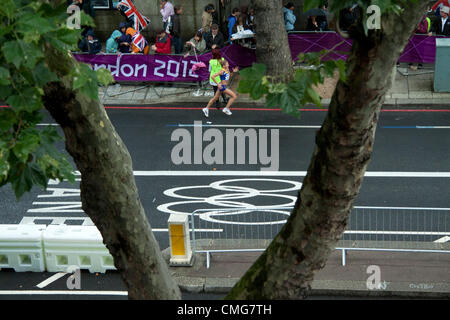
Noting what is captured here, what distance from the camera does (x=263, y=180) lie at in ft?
44.3

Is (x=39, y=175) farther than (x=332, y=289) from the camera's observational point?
No

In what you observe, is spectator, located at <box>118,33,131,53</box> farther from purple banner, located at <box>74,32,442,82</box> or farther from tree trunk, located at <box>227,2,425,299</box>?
tree trunk, located at <box>227,2,425,299</box>

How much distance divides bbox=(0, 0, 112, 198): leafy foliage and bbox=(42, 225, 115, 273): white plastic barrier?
5.72 m

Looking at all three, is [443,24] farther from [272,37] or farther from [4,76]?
[4,76]

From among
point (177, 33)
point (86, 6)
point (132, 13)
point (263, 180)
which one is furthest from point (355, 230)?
point (86, 6)

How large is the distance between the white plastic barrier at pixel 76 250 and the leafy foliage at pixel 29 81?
5.72 m

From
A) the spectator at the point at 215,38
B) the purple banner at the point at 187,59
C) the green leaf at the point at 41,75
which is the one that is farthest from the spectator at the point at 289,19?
the green leaf at the point at 41,75

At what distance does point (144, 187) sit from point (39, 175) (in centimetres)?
863

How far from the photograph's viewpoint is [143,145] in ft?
50.6

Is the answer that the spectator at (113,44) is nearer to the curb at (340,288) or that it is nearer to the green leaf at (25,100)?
the curb at (340,288)

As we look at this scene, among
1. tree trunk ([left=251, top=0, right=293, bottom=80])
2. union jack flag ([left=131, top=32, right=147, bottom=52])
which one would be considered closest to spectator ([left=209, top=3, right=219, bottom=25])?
union jack flag ([left=131, top=32, right=147, bottom=52])

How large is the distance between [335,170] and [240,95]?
45.5ft
